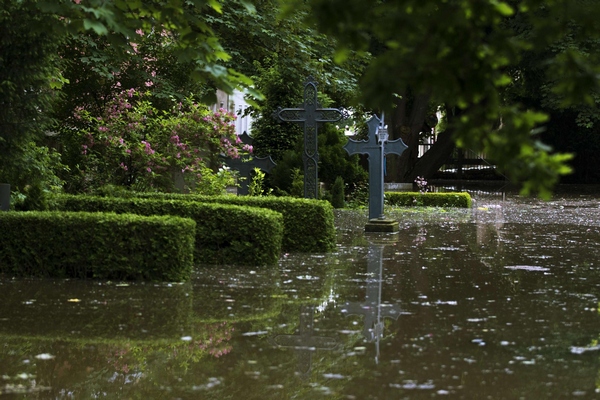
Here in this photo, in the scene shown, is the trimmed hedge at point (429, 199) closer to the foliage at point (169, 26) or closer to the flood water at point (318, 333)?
the flood water at point (318, 333)

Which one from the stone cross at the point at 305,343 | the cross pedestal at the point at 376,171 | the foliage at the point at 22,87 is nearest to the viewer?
the stone cross at the point at 305,343

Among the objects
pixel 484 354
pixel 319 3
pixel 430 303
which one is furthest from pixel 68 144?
pixel 319 3

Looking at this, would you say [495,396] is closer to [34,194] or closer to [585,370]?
[585,370]

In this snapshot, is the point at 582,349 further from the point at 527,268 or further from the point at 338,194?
the point at 338,194

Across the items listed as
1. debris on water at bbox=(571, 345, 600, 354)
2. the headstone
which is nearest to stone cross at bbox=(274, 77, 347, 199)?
the headstone

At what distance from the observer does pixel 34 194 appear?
12.4m

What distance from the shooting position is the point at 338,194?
81.6 feet

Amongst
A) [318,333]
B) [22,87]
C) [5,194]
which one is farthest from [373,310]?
[5,194]

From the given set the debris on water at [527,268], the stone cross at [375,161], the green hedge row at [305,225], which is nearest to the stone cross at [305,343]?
the debris on water at [527,268]

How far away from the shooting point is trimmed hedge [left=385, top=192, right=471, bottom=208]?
89.1 feet

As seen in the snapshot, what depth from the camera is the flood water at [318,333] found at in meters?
5.67

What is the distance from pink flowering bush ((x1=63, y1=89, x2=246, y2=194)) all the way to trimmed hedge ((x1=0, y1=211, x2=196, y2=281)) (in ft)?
20.8

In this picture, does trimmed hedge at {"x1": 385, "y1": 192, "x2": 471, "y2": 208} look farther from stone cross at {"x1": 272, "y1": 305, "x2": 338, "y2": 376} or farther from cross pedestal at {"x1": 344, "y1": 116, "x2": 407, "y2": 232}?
stone cross at {"x1": 272, "y1": 305, "x2": 338, "y2": 376}

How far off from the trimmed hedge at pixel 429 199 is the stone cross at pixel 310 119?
35.7ft
